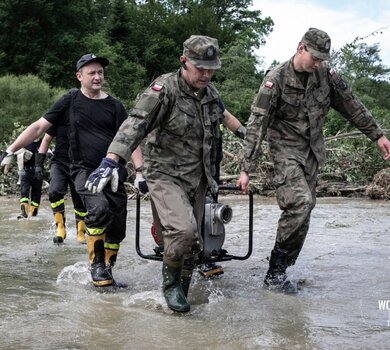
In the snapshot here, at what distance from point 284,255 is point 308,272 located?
664 mm

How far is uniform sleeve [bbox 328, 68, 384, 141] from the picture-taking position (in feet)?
18.2

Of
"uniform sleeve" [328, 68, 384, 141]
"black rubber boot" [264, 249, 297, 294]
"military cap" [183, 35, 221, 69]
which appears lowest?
"black rubber boot" [264, 249, 297, 294]

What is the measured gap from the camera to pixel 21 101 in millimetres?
21203

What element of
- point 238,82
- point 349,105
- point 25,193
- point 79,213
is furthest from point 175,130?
point 238,82

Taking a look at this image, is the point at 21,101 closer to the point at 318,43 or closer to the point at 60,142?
the point at 60,142

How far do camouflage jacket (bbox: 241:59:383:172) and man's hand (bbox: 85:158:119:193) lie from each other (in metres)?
1.31

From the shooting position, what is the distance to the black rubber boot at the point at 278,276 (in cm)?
526

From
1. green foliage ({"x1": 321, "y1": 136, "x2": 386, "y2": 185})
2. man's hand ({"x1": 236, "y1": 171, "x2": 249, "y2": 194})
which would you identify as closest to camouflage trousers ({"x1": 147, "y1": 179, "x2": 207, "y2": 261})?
man's hand ({"x1": 236, "y1": 171, "x2": 249, "y2": 194})

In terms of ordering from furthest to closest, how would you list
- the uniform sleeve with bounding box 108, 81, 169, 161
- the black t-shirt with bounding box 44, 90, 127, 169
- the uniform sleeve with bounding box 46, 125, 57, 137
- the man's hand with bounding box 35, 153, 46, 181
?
the man's hand with bounding box 35, 153, 46, 181 → the uniform sleeve with bounding box 46, 125, 57, 137 → the black t-shirt with bounding box 44, 90, 127, 169 → the uniform sleeve with bounding box 108, 81, 169, 161

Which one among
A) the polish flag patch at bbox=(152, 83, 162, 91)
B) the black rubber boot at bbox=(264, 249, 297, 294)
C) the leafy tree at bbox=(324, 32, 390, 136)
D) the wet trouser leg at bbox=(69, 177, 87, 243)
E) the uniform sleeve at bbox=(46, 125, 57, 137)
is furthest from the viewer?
the leafy tree at bbox=(324, 32, 390, 136)

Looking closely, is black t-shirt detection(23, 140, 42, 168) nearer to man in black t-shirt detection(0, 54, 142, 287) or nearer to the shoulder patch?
man in black t-shirt detection(0, 54, 142, 287)

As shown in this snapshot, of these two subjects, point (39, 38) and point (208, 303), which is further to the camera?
point (39, 38)

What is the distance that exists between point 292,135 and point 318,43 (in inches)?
30.2

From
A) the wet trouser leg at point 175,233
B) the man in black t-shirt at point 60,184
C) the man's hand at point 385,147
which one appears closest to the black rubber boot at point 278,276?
the wet trouser leg at point 175,233
